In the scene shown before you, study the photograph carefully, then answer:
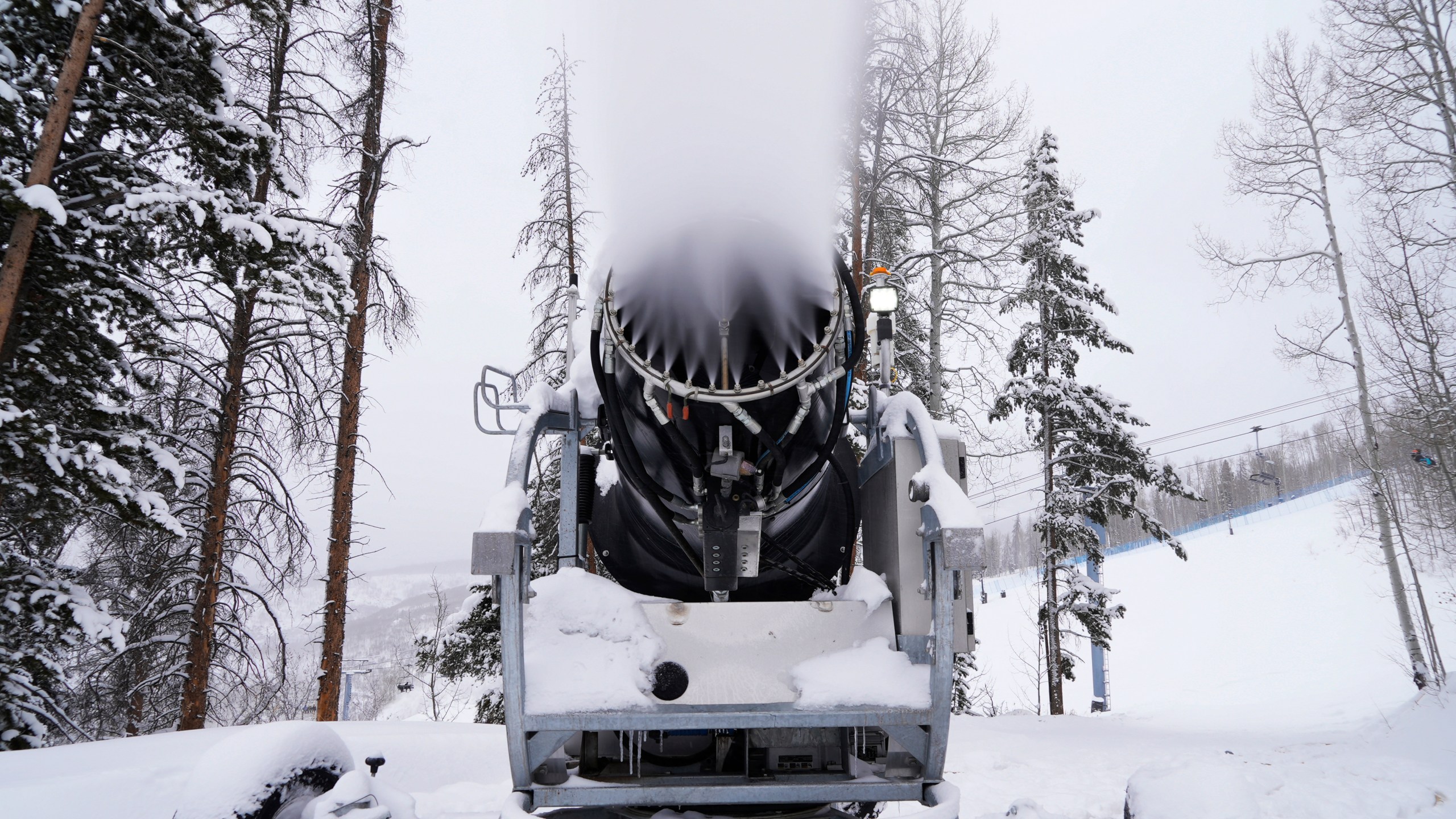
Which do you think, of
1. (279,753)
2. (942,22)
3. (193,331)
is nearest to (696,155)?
(279,753)

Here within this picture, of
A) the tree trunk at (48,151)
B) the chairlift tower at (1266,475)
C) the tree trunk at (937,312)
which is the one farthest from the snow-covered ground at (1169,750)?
the chairlift tower at (1266,475)

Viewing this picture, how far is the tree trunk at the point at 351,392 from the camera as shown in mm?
9219

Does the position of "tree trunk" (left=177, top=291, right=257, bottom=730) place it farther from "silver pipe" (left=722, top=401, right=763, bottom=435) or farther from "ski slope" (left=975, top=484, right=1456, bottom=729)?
"ski slope" (left=975, top=484, right=1456, bottom=729)

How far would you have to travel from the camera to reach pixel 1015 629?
29.4 m

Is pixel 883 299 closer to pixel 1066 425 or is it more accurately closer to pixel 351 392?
pixel 351 392

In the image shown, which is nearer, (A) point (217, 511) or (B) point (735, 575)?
(B) point (735, 575)

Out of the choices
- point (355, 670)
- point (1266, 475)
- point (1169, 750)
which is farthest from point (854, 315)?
point (1266, 475)

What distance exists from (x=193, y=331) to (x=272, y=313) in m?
0.95

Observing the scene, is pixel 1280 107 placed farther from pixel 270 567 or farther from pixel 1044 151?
pixel 270 567

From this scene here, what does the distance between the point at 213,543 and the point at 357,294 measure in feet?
11.4

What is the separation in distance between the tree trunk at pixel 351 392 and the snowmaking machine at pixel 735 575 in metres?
6.31

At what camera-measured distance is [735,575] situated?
2.84m

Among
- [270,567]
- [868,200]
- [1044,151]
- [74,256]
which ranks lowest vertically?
[270,567]

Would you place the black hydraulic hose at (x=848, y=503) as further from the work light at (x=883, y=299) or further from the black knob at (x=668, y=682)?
the black knob at (x=668, y=682)
